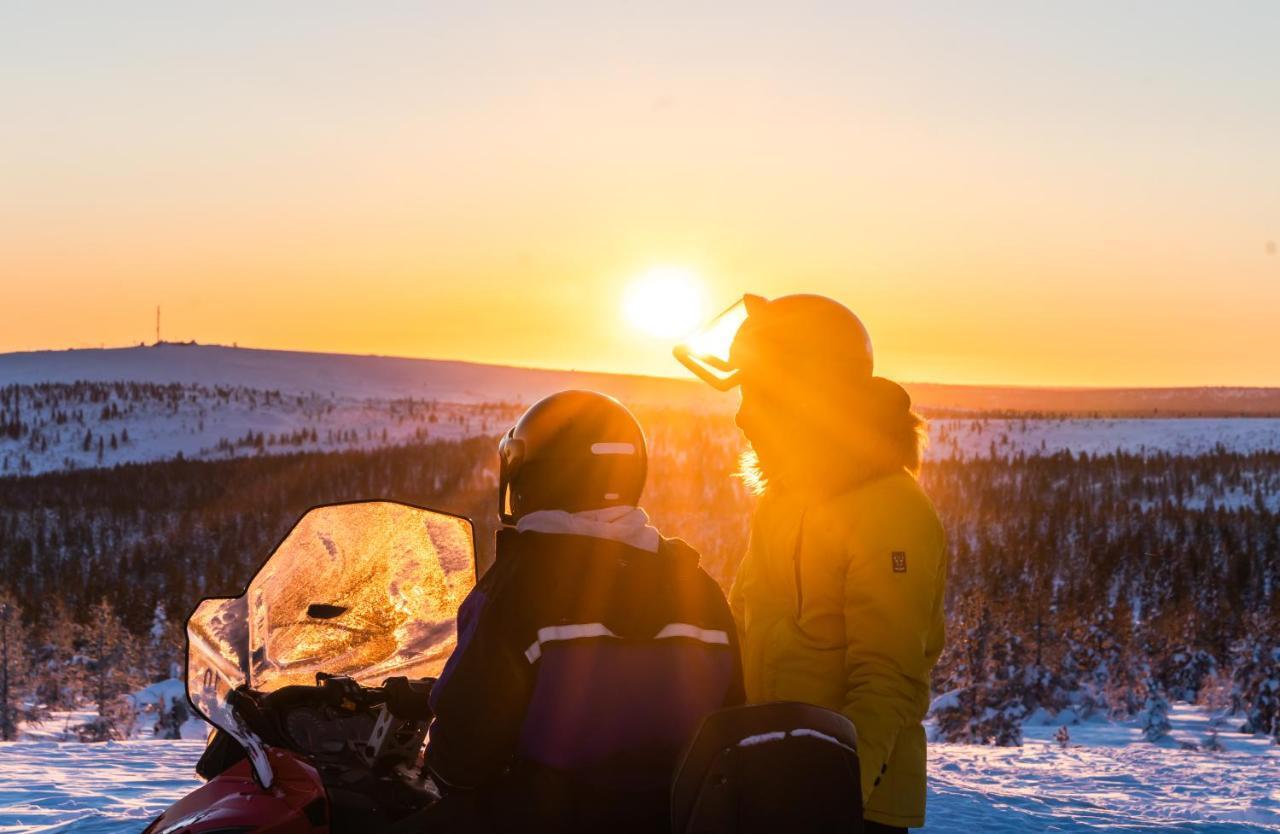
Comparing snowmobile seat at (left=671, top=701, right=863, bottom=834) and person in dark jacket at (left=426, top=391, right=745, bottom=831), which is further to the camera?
person in dark jacket at (left=426, top=391, right=745, bottom=831)

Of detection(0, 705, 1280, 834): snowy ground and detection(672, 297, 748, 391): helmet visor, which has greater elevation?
detection(672, 297, 748, 391): helmet visor

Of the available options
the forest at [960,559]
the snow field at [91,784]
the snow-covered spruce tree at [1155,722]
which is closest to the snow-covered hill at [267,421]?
the forest at [960,559]

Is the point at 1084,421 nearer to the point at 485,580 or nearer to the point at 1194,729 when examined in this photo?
the point at 1194,729

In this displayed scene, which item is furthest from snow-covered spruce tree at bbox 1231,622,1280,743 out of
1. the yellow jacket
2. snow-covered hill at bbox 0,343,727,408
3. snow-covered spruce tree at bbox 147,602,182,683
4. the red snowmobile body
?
snow-covered hill at bbox 0,343,727,408

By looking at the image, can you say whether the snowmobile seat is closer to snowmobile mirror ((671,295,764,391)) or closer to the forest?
snowmobile mirror ((671,295,764,391))

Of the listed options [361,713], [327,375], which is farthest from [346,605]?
[327,375]

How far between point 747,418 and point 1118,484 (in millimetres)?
56319

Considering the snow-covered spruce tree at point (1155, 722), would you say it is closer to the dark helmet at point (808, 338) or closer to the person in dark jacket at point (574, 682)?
the dark helmet at point (808, 338)

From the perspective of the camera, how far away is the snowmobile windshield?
3100 mm

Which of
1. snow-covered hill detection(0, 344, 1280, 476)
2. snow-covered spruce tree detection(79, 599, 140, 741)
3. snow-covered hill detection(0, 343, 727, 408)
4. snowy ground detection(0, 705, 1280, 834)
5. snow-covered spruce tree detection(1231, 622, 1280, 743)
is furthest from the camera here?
snow-covered hill detection(0, 343, 727, 408)

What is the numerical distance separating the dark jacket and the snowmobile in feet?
0.83

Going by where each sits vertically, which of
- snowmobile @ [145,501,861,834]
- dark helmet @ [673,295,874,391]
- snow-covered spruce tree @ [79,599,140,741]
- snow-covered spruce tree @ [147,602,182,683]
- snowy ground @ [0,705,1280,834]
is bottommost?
snow-covered spruce tree @ [147,602,182,683]

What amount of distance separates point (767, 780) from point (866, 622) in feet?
2.34

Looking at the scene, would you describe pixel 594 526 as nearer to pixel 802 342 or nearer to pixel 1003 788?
pixel 802 342
